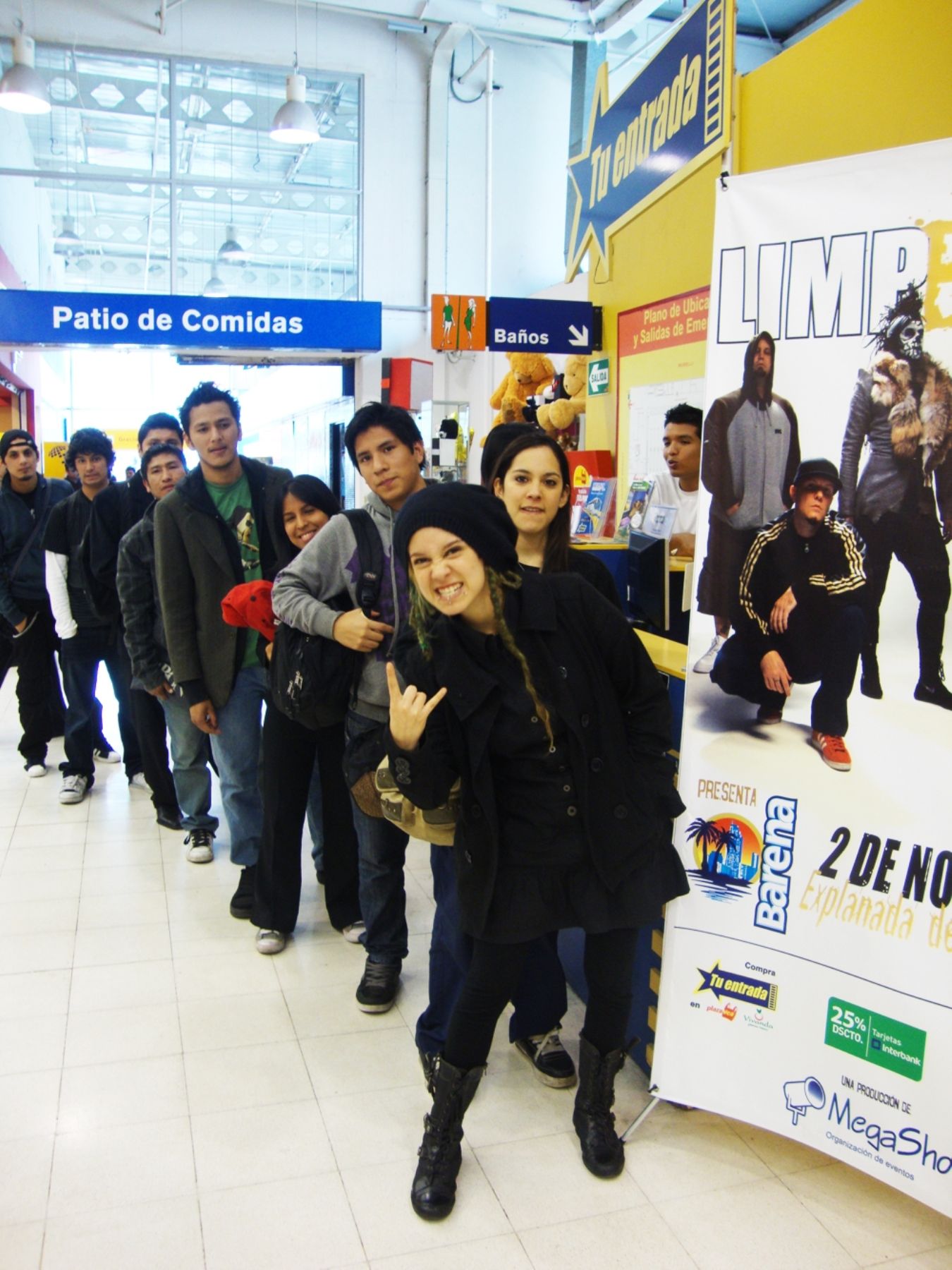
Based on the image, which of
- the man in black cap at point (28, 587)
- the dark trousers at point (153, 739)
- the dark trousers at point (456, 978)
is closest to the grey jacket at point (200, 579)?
the dark trousers at point (153, 739)

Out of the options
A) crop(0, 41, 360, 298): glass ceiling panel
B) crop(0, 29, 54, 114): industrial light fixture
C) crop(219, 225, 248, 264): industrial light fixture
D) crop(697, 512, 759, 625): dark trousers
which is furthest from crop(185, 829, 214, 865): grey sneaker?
crop(219, 225, 248, 264): industrial light fixture

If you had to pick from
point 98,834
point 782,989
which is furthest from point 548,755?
point 98,834

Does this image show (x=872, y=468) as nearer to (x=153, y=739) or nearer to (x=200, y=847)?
(x=200, y=847)

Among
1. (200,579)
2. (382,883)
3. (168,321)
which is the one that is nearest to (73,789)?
(200,579)

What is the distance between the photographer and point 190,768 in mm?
3871

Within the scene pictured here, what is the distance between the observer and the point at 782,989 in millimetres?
2025

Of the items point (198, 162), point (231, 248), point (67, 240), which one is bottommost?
point (231, 248)

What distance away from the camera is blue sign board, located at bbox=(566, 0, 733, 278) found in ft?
9.95

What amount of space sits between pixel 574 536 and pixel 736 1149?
1.93m

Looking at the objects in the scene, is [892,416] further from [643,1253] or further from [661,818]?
[643,1253]

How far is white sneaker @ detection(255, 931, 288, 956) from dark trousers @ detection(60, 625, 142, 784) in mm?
1824

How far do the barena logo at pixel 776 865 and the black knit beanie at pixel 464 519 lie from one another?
28.3 inches

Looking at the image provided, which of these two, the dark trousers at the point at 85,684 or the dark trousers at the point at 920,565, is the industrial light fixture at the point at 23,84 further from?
the dark trousers at the point at 920,565

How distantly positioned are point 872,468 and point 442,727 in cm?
89
